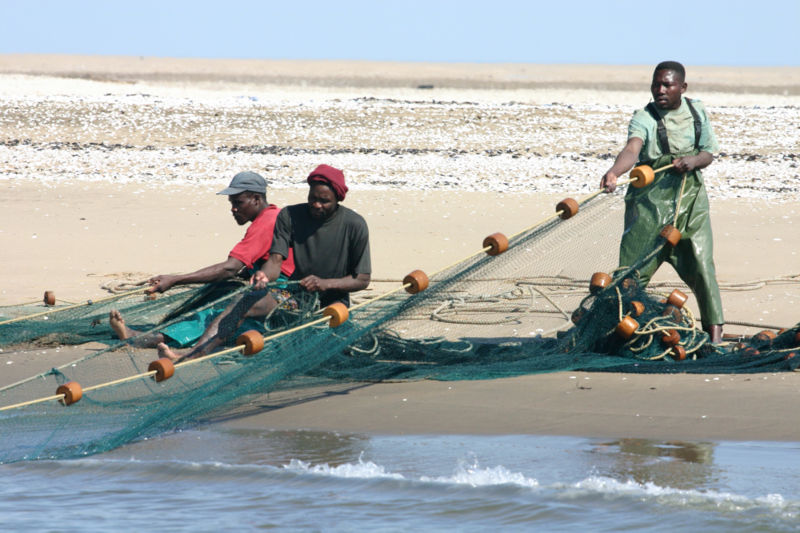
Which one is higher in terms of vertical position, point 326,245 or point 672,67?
point 672,67

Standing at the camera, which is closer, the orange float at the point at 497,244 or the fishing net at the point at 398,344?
the fishing net at the point at 398,344

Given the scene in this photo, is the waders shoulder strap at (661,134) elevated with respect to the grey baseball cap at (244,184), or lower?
elevated

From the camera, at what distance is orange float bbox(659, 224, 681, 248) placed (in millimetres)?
5656

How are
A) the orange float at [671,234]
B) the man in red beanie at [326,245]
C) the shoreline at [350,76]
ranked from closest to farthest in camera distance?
the man in red beanie at [326,245] → the orange float at [671,234] → the shoreline at [350,76]

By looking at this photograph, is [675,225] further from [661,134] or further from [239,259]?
[239,259]

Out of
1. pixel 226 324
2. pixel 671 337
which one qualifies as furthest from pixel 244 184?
pixel 671 337

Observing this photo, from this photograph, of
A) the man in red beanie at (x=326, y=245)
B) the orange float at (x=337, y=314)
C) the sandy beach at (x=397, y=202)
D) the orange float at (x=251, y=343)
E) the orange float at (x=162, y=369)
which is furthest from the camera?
the man in red beanie at (x=326, y=245)

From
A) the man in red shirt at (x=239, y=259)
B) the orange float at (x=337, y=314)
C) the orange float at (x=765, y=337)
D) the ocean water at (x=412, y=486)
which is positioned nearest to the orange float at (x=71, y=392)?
the ocean water at (x=412, y=486)

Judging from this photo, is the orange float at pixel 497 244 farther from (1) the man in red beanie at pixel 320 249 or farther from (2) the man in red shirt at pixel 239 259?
(2) the man in red shirt at pixel 239 259

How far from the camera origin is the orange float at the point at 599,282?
5738 mm

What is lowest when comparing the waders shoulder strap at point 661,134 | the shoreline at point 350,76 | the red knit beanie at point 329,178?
the red knit beanie at point 329,178

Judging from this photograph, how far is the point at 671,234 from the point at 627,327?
21.8 inches

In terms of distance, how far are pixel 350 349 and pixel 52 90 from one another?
66.3ft

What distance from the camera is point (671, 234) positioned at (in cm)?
567
